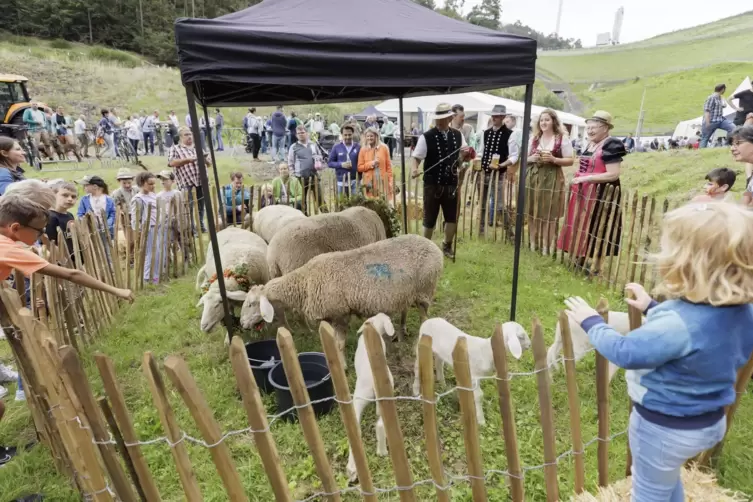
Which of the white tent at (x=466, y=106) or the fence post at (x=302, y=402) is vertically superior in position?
the white tent at (x=466, y=106)

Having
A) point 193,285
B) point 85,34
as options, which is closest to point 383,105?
point 193,285

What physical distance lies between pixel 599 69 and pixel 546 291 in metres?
90.5

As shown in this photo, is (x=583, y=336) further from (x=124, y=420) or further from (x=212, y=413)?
(x=124, y=420)

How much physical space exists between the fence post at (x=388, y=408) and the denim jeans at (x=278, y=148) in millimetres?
14915

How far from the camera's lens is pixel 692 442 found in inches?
67.7

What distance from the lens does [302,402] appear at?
1.84 meters

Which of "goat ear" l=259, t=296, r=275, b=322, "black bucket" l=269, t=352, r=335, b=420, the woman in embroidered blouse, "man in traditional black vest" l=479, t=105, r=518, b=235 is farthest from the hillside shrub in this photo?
"black bucket" l=269, t=352, r=335, b=420

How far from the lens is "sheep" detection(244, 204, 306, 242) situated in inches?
251

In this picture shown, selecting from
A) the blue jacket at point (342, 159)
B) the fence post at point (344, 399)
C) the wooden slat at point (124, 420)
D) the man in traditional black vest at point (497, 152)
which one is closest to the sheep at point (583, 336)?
the fence post at point (344, 399)

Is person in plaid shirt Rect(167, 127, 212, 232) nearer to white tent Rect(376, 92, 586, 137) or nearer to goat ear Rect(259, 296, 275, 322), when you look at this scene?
goat ear Rect(259, 296, 275, 322)

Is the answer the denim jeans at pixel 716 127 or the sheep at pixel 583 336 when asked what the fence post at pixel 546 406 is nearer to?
the sheep at pixel 583 336

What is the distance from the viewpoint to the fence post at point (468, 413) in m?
1.94

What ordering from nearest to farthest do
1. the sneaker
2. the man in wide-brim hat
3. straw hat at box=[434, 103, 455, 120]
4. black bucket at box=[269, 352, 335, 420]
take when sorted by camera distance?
black bucket at box=[269, 352, 335, 420] → the sneaker → straw hat at box=[434, 103, 455, 120] → the man in wide-brim hat

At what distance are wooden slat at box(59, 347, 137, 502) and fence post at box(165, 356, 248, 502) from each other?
37cm
